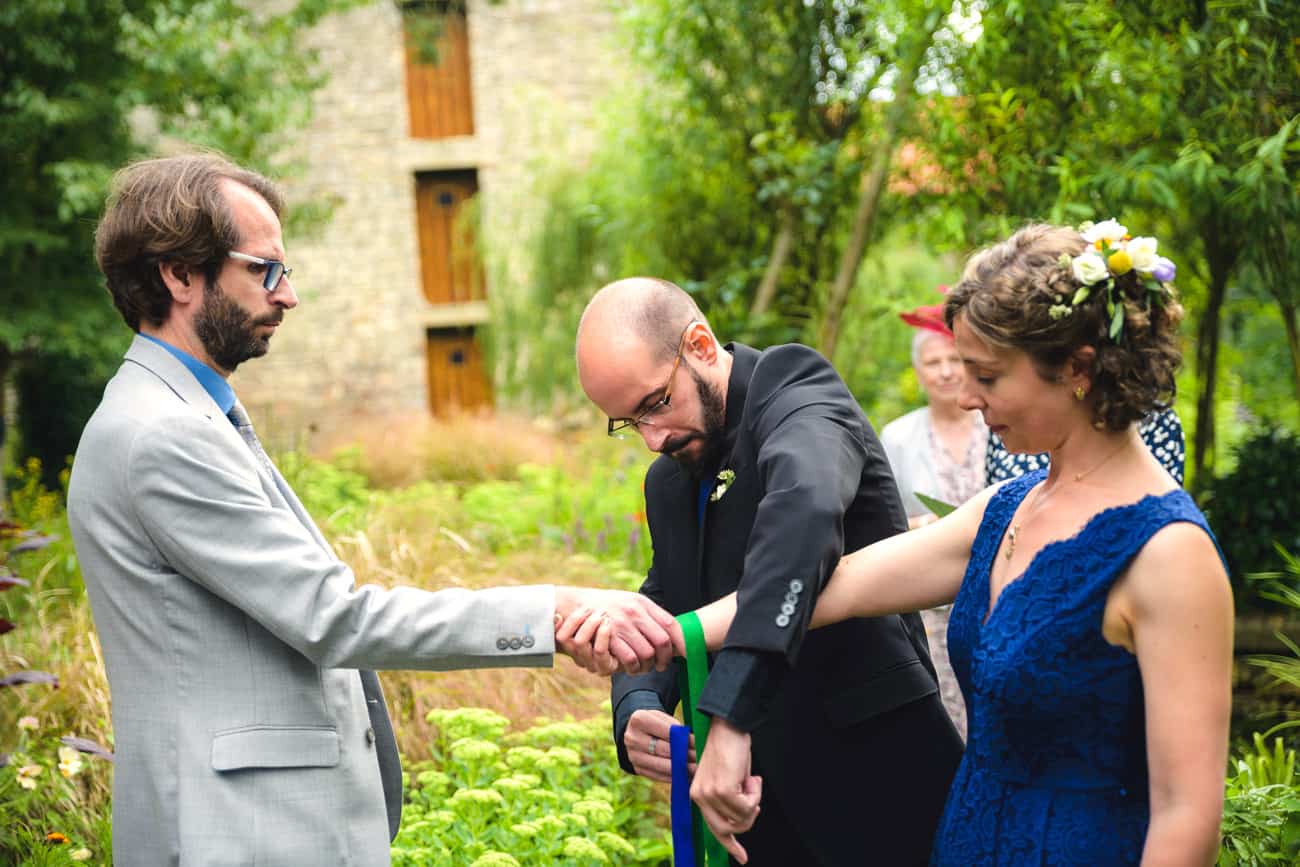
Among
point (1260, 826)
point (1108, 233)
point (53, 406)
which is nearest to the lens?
point (1108, 233)

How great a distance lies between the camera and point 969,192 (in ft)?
20.4

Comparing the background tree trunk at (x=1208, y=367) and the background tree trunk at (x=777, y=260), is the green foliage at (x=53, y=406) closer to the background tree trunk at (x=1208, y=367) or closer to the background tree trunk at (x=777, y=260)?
the background tree trunk at (x=777, y=260)

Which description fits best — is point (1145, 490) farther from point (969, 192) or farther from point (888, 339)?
point (888, 339)

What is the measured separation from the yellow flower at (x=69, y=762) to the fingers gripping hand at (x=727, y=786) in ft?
7.47

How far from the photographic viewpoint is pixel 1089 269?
→ 1954 mm

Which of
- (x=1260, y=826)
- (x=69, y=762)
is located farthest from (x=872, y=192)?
(x=69, y=762)

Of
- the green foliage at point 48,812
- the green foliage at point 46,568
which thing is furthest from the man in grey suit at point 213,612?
the green foliage at point 46,568

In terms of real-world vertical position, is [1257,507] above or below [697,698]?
below

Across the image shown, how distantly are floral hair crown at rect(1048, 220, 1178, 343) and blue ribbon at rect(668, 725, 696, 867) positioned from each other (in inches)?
40.8

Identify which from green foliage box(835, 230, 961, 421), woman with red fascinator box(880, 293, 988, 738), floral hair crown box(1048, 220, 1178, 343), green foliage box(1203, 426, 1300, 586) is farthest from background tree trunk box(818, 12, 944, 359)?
floral hair crown box(1048, 220, 1178, 343)

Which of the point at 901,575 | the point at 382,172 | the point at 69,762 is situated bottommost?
the point at 69,762

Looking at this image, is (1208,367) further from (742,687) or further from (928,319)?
(742,687)

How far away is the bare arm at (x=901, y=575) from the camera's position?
228 cm

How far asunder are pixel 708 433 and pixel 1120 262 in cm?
87
